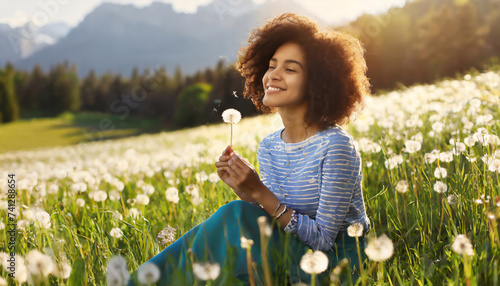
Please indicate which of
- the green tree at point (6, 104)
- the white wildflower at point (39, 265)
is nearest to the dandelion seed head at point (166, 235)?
the white wildflower at point (39, 265)

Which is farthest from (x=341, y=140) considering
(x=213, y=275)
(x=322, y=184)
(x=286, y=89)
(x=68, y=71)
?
(x=68, y=71)

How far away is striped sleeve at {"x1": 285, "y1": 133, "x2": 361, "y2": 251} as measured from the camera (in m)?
1.82

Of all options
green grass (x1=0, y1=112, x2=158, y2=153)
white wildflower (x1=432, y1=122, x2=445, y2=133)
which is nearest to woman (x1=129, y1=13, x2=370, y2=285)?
white wildflower (x1=432, y1=122, x2=445, y2=133)

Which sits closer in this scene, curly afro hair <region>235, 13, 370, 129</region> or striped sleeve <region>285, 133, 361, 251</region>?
striped sleeve <region>285, 133, 361, 251</region>

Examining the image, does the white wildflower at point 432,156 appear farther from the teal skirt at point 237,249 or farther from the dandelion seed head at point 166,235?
the dandelion seed head at point 166,235

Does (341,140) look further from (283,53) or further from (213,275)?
(213,275)

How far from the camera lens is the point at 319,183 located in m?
1.97

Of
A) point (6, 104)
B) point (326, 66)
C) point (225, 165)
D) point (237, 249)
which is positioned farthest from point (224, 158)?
point (6, 104)

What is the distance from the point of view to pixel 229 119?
2.00 m

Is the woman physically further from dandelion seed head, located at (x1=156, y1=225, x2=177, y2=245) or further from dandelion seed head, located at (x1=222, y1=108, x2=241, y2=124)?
dandelion seed head, located at (x1=156, y1=225, x2=177, y2=245)

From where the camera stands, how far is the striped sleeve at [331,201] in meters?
1.82

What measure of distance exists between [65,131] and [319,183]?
146 ft

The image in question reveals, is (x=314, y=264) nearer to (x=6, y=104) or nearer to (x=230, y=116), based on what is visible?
(x=230, y=116)

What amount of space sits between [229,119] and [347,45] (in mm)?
836
